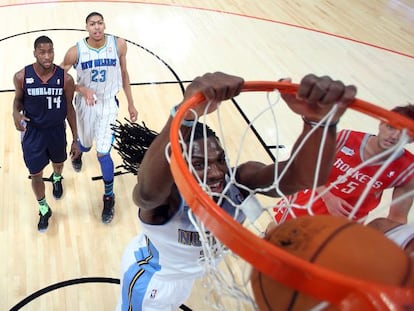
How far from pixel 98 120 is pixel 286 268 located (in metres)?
2.83

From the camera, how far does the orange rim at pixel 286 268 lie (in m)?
0.92

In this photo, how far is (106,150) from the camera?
3510 mm

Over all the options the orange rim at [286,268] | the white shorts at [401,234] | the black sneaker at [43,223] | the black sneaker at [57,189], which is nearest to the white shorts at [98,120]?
the black sneaker at [57,189]

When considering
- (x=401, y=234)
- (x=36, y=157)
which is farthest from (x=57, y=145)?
(x=401, y=234)

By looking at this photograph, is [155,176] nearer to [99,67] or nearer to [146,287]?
[146,287]

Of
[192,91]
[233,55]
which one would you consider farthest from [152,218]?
[233,55]

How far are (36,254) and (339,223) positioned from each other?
249 centimetres

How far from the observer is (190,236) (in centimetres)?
191

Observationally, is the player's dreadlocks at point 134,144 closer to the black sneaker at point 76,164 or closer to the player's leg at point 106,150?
the player's leg at point 106,150

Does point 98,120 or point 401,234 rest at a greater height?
point 98,120

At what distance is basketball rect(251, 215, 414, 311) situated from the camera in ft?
3.50

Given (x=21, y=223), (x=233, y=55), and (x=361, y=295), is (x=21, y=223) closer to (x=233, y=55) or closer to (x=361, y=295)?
(x=361, y=295)

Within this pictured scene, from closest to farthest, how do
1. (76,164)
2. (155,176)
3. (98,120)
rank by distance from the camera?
(155,176)
(98,120)
(76,164)

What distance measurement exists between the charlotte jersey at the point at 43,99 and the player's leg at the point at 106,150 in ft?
1.41
